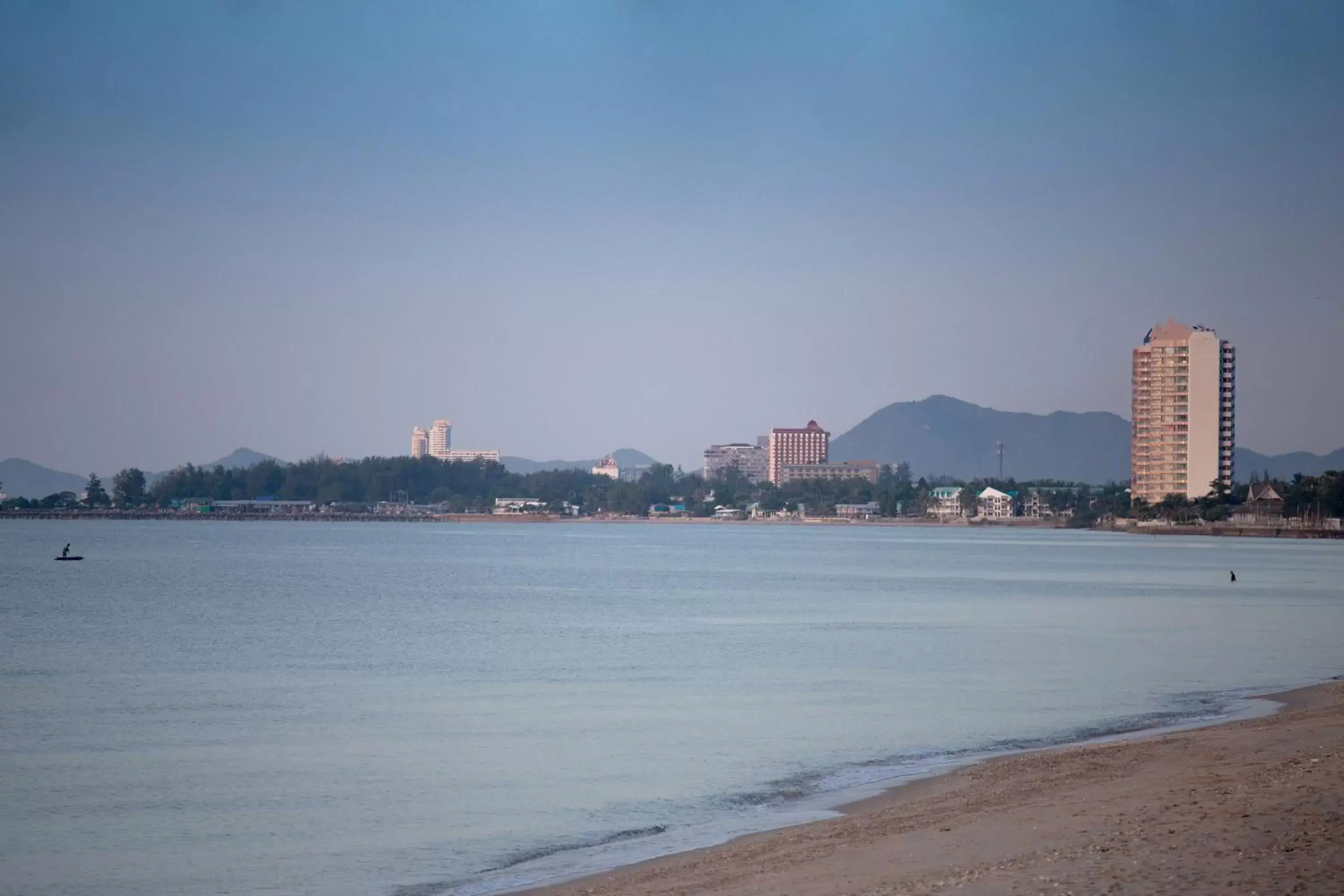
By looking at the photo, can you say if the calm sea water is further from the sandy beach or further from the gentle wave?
the sandy beach

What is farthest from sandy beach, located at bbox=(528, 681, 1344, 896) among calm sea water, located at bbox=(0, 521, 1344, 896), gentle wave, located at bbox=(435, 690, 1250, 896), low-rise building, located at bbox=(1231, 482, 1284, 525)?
low-rise building, located at bbox=(1231, 482, 1284, 525)

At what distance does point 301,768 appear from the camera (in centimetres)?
1888

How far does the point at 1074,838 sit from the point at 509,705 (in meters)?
15.8

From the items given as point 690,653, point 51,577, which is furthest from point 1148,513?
point 690,653

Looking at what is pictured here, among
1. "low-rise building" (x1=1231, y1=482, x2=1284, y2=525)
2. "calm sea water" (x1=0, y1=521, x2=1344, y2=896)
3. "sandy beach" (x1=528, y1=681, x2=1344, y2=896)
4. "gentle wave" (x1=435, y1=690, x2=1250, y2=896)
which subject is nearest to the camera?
"sandy beach" (x1=528, y1=681, x2=1344, y2=896)

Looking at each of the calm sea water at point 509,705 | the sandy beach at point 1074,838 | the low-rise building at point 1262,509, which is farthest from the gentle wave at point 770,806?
the low-rise building at point 1262,509

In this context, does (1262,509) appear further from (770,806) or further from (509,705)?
(770,806)

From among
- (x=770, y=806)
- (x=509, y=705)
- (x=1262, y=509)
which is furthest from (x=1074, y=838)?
(x=1262, y=509)

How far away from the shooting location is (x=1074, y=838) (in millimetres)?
11180

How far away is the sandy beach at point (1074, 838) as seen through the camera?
31.1ft

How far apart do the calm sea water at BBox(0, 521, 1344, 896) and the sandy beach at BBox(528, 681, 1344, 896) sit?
149cm

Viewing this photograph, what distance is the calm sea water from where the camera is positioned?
14891 millimetres

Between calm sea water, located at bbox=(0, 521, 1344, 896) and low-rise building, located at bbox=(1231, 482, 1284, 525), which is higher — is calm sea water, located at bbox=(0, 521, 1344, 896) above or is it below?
below

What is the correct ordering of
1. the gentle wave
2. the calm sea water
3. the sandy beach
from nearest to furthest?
the sandy beach < the gentle wave < the calm sea water
